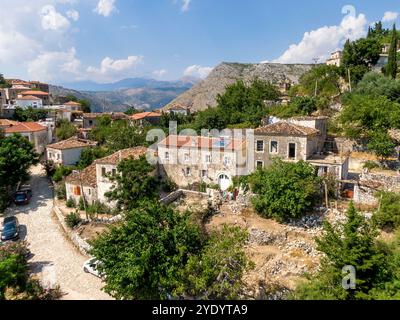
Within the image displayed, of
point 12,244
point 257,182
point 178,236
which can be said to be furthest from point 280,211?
point 12,244

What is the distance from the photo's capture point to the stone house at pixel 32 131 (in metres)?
42.2

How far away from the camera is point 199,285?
40.6 ft

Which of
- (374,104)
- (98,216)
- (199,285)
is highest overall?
(374,104)

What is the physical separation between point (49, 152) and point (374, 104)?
3886 cm

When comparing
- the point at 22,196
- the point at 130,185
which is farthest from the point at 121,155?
the point at 22,196

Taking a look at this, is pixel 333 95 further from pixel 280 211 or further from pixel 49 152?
pixel 49 152

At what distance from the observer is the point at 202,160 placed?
2775 cm

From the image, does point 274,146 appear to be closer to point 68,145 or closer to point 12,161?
point 12,161

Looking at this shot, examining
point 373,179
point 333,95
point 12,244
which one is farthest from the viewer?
point 333,95

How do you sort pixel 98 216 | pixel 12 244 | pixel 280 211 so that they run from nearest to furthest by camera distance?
pixel 12 244 < pixel 280 211 < pixel 98 216

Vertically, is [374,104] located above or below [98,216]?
above

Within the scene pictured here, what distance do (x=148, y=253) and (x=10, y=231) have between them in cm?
1603

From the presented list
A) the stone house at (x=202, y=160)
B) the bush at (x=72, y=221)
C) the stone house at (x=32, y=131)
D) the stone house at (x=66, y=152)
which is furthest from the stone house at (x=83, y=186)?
the stone house at (x=32, y=131)

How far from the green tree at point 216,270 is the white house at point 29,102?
65.9 m
